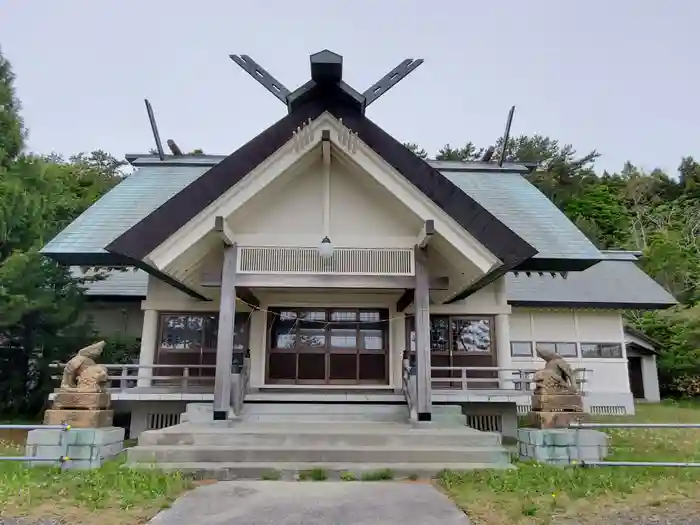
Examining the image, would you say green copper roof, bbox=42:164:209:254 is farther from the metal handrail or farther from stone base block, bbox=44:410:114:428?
the metal handrail

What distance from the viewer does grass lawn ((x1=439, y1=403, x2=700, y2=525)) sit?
408 centimetres

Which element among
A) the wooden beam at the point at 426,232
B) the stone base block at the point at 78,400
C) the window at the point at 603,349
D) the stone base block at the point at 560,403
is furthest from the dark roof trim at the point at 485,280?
the window at the point at 603,349

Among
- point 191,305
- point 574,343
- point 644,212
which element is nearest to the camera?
point 191,305

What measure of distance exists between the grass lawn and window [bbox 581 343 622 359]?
872 centimetres

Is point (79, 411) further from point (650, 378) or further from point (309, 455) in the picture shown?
point (650, 378)

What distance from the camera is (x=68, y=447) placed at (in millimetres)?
5566

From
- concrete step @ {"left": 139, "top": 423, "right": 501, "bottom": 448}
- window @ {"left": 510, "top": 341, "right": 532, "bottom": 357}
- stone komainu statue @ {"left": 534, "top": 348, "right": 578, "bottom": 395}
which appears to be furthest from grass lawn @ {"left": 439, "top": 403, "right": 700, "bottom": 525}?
window @ {"left": 510, "top": 341, "right": 532, "bottom": 357}

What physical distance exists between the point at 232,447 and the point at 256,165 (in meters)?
3.79

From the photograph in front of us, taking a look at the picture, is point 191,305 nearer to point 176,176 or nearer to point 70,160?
point 176,176

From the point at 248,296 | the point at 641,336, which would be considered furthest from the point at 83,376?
the point at 641,336

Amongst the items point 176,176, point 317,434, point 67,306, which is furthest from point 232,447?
point 176,176

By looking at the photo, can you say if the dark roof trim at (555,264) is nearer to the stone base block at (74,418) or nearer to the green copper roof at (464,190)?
the green copper roof at (464,190)

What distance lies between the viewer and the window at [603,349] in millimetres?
14602

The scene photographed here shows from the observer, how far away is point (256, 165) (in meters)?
7.09
